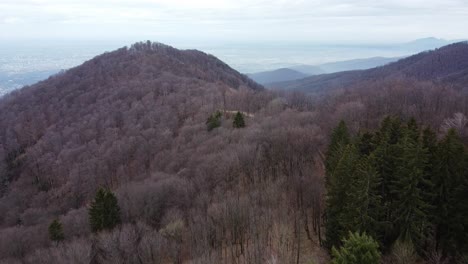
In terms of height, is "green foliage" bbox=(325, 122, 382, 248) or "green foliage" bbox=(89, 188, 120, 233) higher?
"green foliage" bbox=(325, 122, 382, 248)

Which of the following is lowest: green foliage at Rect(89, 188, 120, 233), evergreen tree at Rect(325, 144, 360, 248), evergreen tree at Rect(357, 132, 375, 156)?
green foliage at Rect(89, 188, 120, 233)

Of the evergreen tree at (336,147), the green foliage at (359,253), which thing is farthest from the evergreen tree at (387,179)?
the green foliage at (359,253)

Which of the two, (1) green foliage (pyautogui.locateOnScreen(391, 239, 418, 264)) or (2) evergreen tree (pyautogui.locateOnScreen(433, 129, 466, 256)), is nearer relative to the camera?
(1) green foliage (pyautogui.locateOnScreen(391, 239, 418, 264))

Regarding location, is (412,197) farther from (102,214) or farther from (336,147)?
(102,214)

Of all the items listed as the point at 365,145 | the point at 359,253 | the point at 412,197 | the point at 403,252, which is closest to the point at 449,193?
the point at 412,197

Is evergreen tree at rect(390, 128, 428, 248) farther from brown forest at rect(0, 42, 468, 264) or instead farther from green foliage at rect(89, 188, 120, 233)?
green foliage at rect(89, 188, 120, 233)

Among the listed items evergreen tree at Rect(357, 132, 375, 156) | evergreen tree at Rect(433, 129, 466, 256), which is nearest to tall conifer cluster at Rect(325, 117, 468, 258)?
evergreen tree at Rect(433, 129, 466, 256)

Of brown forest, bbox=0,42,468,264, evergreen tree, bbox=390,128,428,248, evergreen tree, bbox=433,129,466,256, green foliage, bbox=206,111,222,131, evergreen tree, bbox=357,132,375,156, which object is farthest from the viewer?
green foliage, bbox=206,111,222,131

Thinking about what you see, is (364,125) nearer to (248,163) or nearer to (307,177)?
(248,163)
